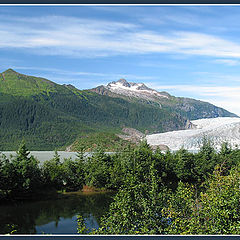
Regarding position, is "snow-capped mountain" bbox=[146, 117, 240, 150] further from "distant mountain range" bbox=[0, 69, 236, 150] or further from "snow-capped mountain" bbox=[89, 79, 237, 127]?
"snow-capped mountain" bbox=[89, 79, 237, 127]

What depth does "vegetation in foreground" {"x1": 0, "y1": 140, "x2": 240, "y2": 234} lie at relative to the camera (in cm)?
378

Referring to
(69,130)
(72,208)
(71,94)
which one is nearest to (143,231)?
(72,208)

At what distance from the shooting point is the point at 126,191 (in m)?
4.79

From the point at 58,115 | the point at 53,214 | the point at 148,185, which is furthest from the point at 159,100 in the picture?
the point at 148,185

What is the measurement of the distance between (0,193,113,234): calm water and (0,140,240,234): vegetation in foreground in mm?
994

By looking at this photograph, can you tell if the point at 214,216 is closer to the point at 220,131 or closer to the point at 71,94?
the point at 220,131

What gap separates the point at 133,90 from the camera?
172m

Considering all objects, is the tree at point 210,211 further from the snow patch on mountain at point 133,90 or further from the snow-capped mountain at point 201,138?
the snow patch on mountain at point 133,90

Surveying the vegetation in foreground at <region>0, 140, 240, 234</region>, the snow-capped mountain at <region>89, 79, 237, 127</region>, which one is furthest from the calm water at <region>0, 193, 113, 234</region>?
the snow-capped mountain at <region>89, 79, 237, 127</region>

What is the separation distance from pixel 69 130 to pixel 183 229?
237ft

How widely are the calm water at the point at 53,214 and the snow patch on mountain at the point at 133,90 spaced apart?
464ft

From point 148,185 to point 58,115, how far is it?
81.8 meters

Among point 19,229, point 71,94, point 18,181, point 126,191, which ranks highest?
point 71,94

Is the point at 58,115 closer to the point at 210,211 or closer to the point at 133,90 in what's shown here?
the point at 210,211
